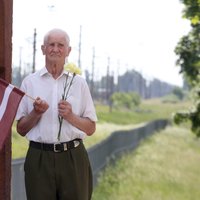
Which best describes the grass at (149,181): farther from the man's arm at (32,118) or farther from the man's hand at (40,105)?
the man's hand at (40,105)

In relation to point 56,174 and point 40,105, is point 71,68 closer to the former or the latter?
point 40,105

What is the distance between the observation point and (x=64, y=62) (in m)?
4.99

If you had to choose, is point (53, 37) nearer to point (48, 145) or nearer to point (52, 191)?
point (48, 145)

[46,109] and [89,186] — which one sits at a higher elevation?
[46,109]

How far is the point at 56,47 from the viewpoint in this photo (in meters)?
4.91

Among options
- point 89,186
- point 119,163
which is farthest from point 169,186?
point 89,186

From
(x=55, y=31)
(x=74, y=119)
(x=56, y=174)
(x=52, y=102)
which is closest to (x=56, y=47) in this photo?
(x=55, y=31)

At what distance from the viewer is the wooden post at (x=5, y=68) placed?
5.43 meters

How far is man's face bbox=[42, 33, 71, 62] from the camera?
4.91 metres

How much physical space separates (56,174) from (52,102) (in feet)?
1.73

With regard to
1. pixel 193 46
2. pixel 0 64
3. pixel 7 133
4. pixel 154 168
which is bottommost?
pixel 154 168

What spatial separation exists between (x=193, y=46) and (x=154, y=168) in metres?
3.87

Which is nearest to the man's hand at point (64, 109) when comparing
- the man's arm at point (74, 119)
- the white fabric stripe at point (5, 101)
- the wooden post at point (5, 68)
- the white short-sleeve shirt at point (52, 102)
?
the man's arm at point (74, 119)

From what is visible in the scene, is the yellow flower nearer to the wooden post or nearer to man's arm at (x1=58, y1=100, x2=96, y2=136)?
man's arm at (x1=58, y1=100, x2=96, y2=136)
